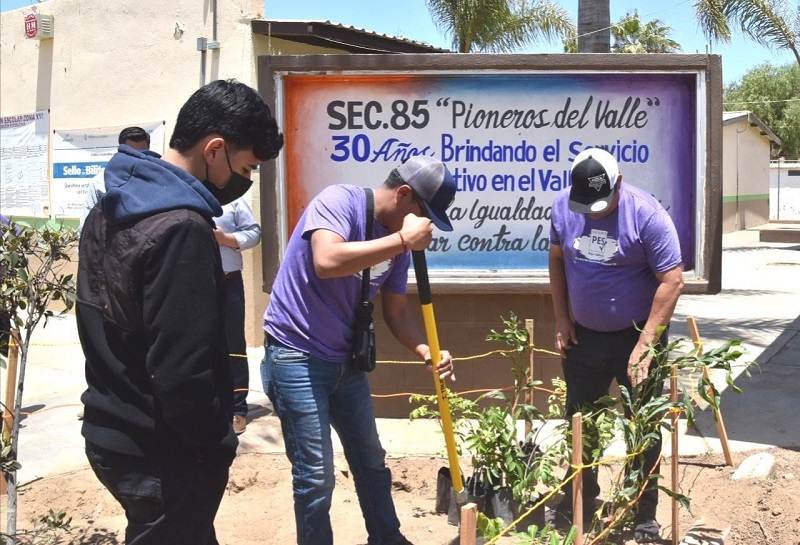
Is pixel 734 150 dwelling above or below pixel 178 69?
above

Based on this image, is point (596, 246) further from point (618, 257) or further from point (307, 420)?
point (307, 420)

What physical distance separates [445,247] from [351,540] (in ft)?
7.41

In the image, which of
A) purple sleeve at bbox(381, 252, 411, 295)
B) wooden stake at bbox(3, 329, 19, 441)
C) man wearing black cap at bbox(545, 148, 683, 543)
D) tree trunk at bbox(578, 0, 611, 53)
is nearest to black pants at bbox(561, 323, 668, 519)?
man wearing black cap at bbox(545, 148, 683, 543)

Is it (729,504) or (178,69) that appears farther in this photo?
(178,69)

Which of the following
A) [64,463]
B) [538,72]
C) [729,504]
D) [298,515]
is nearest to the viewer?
[298,515]

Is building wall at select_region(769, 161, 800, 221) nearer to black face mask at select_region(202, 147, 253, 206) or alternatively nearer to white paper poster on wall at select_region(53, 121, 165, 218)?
white paper poster on wall at select_region(53, 121, 165, 218)

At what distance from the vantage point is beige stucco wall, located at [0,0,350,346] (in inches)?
324

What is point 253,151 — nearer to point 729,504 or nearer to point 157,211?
point 157,211

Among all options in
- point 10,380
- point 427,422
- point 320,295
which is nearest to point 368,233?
point 320,295

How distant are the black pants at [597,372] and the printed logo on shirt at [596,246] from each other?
1.21 ft

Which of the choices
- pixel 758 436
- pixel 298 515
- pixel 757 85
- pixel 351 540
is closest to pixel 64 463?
pixel 351 540

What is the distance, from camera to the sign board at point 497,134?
547 cm

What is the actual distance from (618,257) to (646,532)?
4.17 feet

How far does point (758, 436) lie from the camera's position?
545 cm
